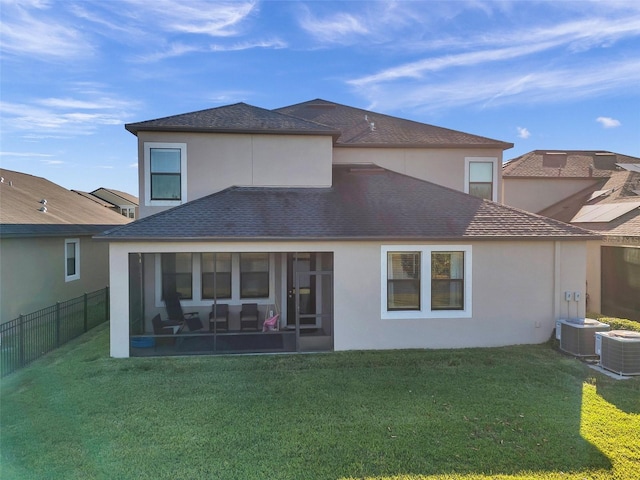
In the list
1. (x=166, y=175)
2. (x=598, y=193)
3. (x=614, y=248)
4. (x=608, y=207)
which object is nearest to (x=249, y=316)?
(x=166, y=175)

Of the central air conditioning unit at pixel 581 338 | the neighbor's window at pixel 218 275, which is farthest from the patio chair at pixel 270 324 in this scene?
the central air conditioning unit at pixel 581 338

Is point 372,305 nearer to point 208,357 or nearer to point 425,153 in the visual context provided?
point 208,357

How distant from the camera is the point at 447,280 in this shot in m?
9.68

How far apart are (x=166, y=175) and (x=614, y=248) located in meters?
15.9

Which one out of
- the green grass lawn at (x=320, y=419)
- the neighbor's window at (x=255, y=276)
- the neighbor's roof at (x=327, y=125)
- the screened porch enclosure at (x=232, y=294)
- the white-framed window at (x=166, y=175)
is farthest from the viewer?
the neighbor's window at (x=255, y=276)

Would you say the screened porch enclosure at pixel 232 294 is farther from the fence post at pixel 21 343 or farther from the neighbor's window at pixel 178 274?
the fence post at pixel 21 343

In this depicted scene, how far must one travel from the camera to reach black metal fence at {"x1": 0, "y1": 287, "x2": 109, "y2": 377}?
8469 millimetres

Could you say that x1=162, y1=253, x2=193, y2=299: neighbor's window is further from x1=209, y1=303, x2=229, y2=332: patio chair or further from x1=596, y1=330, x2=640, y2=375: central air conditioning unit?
x1=596, y1=330, x2=640, y2=375: central air conditioning unit

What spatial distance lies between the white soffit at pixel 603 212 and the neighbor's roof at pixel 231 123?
38.5ft

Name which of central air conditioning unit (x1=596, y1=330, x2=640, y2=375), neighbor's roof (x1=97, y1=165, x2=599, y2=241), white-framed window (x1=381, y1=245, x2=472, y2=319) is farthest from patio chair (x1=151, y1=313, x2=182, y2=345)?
central air conditioning unit (x1=596, y1=330, x2=640, y2=375)

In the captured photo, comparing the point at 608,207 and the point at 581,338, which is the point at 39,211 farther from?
the point at 608,207

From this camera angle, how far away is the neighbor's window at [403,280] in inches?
374

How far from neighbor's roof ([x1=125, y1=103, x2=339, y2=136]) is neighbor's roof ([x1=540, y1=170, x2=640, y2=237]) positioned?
448 inches

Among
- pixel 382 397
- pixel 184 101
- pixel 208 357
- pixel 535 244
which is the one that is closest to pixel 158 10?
pixel 184 101
